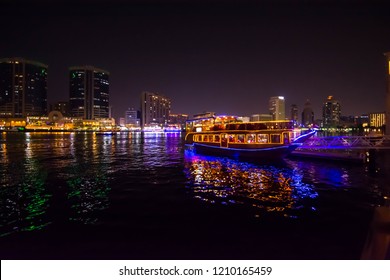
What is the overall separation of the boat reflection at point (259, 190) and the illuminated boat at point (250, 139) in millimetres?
8968

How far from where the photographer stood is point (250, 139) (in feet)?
135

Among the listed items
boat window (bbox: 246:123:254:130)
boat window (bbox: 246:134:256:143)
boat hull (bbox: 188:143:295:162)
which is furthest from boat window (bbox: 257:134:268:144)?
boat window (bbox: 246:123:254:130)

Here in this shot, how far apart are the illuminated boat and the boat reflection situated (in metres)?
8.97

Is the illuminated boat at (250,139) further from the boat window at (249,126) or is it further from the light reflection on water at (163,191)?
the light reflection on water at (163,191)

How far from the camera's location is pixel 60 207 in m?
15.9

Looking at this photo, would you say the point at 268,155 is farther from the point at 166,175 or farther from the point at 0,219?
the point at 0,219

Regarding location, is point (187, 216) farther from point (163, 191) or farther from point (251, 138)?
point (251, 138)

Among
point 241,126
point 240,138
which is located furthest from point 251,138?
point 241,126

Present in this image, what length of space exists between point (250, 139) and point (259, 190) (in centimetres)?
2135

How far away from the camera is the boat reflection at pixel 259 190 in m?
16.3

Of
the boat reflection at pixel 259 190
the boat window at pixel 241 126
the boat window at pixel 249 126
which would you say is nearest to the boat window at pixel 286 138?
the boat window at pixel 249 126

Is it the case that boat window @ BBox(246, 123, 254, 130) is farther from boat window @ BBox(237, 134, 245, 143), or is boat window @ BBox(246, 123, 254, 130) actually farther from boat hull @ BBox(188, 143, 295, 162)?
boat hull @ BBox(188, 143, 295, 162)
